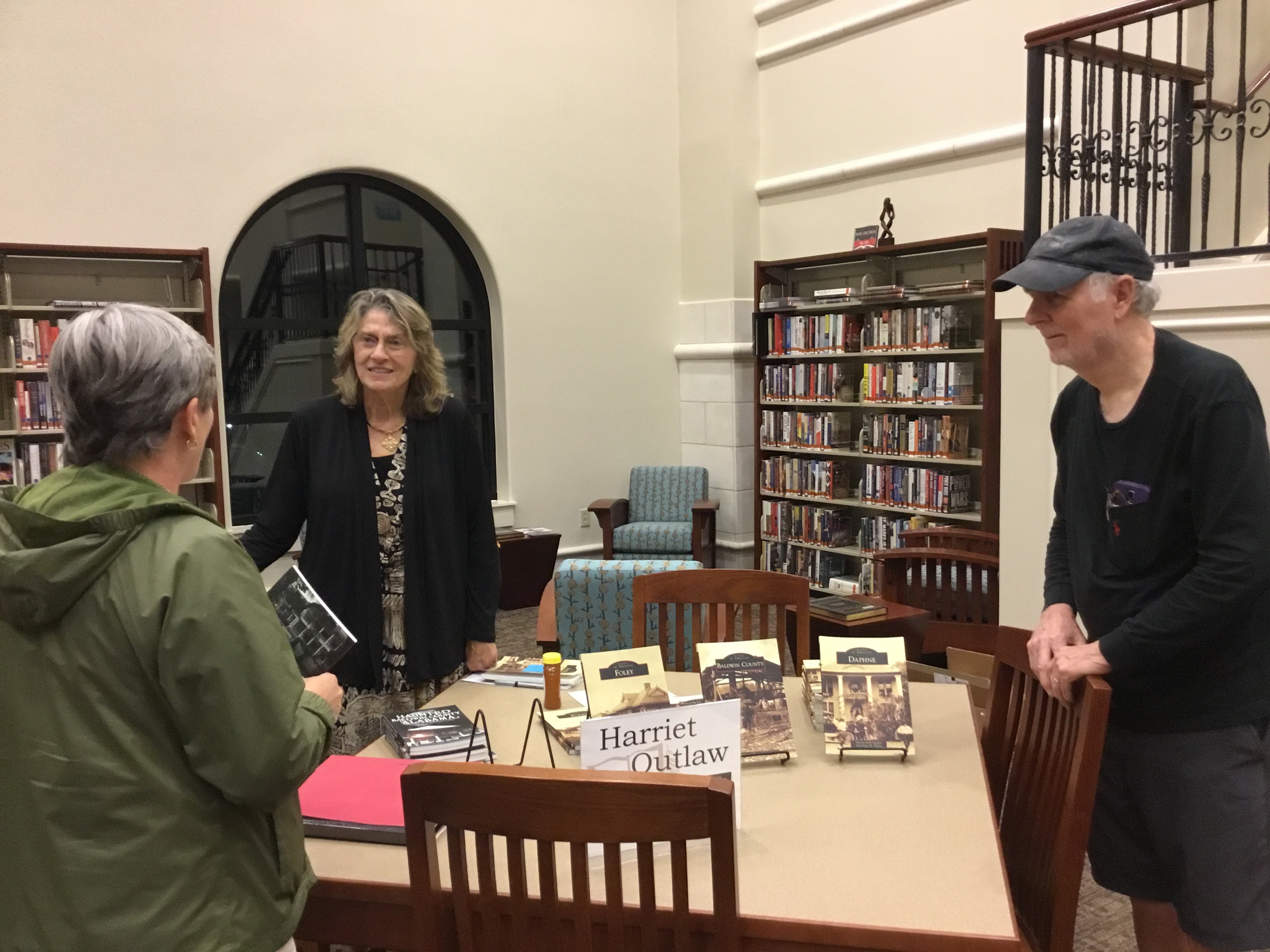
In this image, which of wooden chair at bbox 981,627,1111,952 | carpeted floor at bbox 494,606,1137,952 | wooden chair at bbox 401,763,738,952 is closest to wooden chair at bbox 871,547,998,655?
carpeted floor at bbox 494,606,1137,952

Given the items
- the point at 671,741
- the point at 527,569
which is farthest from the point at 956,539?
the point at 527,569

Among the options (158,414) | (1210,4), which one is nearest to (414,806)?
(158,414)

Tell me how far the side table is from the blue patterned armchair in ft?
1.22

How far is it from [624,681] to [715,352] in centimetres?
503

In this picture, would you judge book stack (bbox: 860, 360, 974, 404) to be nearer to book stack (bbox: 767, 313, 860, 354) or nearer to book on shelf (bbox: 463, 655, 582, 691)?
book stack (bbox: 767, 313, 860, 354)

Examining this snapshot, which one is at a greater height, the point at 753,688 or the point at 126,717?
the point at 126,717

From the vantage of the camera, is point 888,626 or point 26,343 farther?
point 26,343

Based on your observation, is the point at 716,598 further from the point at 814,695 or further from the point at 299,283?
the point at 299,283

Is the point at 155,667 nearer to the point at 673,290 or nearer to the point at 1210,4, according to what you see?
the point at 1210,4

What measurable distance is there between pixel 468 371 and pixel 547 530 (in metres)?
1.16

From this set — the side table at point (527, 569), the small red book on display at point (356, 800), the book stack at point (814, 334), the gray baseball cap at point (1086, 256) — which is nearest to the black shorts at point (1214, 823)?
the gray baseball cap at point (1086, 256)

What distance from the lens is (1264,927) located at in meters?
1.53

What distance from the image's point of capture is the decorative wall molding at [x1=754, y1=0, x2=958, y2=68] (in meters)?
5.46

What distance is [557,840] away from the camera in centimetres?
118
